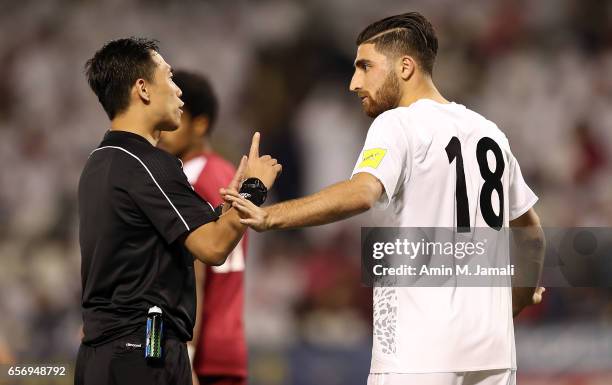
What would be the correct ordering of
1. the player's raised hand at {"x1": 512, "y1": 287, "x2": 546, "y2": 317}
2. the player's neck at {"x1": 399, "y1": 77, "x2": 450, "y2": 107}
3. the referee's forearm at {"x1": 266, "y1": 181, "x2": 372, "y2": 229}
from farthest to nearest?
the player's raised hand at {"x1": 512, "y1": 287, "x2": 546, "y2": 317} < the player's neck at {"x1": 399, "y1": 77, "x2": 450, "y2": 107} < the referee's forearm at {"x1": 266, "y1": 181, "x2": 372, "y2": 229}

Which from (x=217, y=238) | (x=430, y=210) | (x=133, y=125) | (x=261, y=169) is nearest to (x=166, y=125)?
(x=133, y=125)

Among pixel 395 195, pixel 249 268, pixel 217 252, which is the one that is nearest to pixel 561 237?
pixel 249 268

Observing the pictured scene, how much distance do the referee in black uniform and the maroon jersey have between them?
1.22 meters

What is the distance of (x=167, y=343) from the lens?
11.0ft

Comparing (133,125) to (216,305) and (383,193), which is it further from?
(216,305)

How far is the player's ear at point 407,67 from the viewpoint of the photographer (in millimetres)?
3711

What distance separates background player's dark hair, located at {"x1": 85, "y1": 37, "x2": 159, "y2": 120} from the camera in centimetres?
360

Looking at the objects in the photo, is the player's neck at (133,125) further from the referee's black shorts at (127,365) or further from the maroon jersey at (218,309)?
the maroon jersey at (218,309)

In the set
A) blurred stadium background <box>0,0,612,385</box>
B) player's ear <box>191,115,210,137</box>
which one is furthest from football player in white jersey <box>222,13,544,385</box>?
blurred stadium background <box>0,0,612,385</box>

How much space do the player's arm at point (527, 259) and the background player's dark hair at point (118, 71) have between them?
1657 mm

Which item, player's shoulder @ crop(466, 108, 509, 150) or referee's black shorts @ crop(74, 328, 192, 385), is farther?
player's shoulder @ crop(466, 108, 509, 150)

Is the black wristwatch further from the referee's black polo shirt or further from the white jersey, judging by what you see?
the white jersey

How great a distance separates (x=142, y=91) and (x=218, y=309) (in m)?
1.50

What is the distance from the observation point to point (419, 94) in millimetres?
3697
